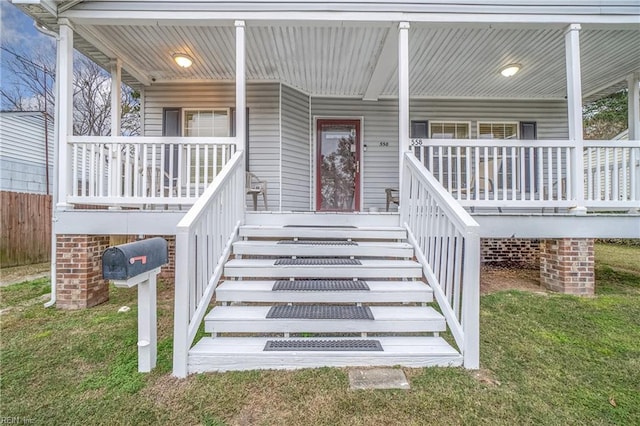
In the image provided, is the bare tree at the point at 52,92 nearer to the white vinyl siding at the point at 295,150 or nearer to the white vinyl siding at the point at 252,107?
the white vinyl siding at the point at 252,107

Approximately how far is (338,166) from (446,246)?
4.18 m

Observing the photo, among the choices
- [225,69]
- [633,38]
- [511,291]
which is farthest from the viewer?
[225,69]

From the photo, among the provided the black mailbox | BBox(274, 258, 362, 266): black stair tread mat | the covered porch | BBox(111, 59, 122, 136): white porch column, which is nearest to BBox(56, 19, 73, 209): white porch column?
the covered porch

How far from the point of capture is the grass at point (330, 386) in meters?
1.81

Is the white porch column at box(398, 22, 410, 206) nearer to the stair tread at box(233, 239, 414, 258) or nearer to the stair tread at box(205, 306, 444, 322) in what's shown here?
the stair tread at box(233, 239, 414, 258)

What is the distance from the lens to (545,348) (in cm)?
259

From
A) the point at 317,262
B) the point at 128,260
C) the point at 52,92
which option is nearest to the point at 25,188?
the point at 52,92

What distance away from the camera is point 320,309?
270 centimetres

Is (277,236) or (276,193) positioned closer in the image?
(277,236)

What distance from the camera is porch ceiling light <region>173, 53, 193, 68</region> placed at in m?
5.07

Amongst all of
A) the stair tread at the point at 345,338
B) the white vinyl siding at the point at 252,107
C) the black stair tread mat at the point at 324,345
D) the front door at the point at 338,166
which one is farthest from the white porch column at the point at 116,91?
the black stair tread mat at the point at 324,345

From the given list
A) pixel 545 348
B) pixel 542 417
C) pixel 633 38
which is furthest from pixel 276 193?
pixel 633 38

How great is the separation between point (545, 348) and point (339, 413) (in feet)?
6.08

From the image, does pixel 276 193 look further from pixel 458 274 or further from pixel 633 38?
pixel 633 38
